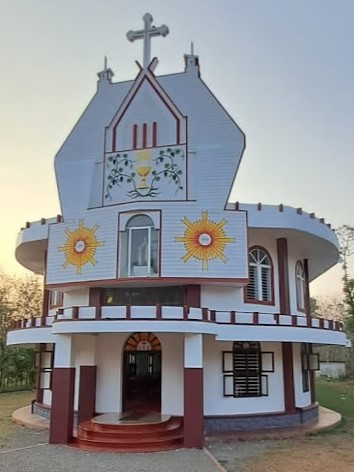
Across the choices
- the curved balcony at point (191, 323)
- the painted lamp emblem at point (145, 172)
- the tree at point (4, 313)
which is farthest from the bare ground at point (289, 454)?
the tree at point (4, 313)

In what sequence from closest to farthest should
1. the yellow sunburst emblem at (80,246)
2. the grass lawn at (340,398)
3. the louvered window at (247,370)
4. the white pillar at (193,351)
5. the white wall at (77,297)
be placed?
the white pillar at (193,351) < the louvered window at (247,370) < the yellow sunburst emblem at (80,246) < the white wall at (77,297) < the grass lawn at (340,398)

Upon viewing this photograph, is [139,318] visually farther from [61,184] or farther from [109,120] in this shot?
[109,120]

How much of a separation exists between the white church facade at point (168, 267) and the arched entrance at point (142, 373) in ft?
0.10

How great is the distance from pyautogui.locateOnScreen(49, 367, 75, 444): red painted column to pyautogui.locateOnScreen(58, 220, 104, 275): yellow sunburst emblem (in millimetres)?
2807

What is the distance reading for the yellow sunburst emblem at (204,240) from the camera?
11.7 m

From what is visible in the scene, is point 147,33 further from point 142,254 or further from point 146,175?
point 142,254

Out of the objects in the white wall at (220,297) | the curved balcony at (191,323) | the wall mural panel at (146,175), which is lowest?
the curved balcony at (191,323)

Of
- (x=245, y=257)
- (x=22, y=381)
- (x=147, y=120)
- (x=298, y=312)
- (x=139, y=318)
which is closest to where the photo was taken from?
(x=139, y=318)

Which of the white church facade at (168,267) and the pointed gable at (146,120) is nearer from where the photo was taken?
the white church facade at (168,267)

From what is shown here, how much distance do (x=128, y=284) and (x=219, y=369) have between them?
308 centimetres

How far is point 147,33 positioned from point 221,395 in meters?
10.2

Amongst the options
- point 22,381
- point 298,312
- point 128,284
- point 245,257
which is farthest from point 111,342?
point 22,381

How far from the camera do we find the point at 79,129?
13.8m

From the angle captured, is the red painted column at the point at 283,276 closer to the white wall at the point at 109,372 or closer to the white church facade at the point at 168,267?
the white church facade at the point at 168,267
